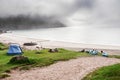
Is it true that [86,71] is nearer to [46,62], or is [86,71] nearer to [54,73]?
[54,73]

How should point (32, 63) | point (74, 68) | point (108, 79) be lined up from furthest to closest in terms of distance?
point (32, 63)
point (74, 68)
point (108, 79)

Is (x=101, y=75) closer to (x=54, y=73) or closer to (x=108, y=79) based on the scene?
(x=108, y=79)

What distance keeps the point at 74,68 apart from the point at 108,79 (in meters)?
12.0

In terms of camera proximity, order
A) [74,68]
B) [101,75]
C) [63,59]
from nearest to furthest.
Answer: [101,75] → [74,68] → [63,59]

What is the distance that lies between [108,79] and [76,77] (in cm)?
612

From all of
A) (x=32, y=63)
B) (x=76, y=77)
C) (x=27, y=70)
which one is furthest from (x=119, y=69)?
(x=32, y=63)

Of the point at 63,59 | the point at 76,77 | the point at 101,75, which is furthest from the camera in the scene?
the point at 63,59

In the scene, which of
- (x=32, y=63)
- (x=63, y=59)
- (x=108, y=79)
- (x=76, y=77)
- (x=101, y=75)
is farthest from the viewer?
(x=63, y=59)

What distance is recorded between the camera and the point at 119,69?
34.1 metres

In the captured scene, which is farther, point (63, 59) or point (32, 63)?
point (63, 59)

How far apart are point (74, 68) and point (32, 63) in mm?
8760

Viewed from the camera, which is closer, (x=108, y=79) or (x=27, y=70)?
(x=108, y=79)

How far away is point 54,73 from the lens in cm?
3991

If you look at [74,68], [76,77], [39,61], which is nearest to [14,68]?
[39,61]
